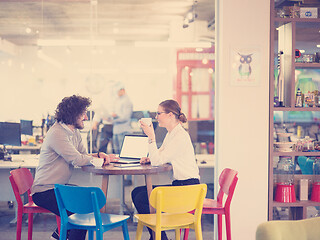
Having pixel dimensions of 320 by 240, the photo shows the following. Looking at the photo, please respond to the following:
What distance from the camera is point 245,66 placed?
393 centimetres

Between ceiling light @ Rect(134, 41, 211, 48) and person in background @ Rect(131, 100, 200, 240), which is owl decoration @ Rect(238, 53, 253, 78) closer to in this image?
person in background @ Rect(131, 100, 200, 240)

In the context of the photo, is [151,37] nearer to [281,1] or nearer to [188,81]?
[188,81]

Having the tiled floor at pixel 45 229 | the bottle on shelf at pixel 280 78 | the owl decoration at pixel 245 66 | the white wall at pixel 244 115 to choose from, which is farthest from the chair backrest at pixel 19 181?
the bottle on shelf at pixel 280 78

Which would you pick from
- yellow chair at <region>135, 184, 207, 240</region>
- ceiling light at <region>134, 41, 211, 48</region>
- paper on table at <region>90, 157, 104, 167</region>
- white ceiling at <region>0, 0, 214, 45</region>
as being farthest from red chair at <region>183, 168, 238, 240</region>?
ceiling light at <region>134, 41, 211, 48</region>

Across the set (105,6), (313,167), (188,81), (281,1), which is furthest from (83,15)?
(313,167)

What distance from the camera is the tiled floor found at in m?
4.35

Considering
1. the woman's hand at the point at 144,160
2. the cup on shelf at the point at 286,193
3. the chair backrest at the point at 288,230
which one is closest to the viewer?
the chair backrest at the point at 288,230

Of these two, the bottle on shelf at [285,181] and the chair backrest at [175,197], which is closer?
the chair backrest at [175,197]

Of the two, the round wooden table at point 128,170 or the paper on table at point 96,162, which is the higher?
the paper on table at point 96,162

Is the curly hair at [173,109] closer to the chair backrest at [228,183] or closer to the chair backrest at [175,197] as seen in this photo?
the chair backrest at [228,183]

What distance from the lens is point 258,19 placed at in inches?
153

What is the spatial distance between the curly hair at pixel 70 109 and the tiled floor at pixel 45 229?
1.53m

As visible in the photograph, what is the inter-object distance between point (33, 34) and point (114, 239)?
4.64m

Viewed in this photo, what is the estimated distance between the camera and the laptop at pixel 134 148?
3811 millimetres
